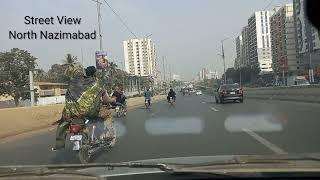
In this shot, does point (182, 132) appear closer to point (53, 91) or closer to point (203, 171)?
point (203, 171)

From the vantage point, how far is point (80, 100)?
10227 mm

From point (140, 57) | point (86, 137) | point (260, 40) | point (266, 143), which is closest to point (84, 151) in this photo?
point (86, 137)

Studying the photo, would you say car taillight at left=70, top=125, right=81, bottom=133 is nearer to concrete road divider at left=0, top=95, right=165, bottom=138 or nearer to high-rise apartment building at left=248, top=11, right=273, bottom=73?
concrete road divider at left=0, top=95, right=165, bottom=138

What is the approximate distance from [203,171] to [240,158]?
1012 mm

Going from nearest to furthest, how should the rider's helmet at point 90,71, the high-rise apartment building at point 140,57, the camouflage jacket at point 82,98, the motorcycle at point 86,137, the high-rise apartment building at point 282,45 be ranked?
the motorcycle at point 86,137 < the camouflage jacket at point 82,98 < the rider's helmet at point 90,71 < the high-rise apartment building at point 282,45 < the high-rise apartment building at point 140,57

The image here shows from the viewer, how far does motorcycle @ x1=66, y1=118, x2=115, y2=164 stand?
31.8 ft

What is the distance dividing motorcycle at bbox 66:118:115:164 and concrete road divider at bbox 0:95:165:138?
10467 mm

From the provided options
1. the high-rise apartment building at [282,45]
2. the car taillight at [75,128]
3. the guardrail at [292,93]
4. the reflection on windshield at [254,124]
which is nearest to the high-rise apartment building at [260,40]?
the high-rise apartment building at [282,45]

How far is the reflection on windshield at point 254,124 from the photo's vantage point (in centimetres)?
1698

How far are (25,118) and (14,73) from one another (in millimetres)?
56248

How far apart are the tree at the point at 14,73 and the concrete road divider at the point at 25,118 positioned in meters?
50.9

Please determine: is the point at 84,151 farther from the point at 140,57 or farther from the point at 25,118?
the point at 140,57

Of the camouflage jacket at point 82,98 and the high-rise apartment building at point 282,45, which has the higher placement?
the high-rise apartment building at point 282,45

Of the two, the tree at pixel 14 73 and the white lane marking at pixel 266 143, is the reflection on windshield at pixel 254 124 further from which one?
the tree at pixel 14 73
